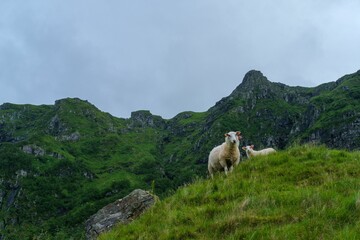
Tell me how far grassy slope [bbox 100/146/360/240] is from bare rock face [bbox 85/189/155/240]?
1731 mm

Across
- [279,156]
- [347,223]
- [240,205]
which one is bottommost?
[347,223]

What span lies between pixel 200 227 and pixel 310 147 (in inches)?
→ 325

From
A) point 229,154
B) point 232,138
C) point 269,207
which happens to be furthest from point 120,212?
point 269,207

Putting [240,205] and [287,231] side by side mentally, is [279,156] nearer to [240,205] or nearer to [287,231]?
[240,205]

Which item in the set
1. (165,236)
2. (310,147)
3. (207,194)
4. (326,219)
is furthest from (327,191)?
(310,147)

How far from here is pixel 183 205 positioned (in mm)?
10562

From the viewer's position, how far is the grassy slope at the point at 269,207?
298 inches

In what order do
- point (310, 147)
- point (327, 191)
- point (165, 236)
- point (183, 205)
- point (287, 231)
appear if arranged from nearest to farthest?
1. point (287, 231)
2. point (165, 236)
3. point (327, 191)
4. point (183, 205)
5. point (310, 147)

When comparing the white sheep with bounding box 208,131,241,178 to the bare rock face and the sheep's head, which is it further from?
the bare rock face

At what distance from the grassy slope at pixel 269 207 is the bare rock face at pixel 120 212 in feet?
5.68

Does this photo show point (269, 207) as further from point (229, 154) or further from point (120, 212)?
point (229, 154)

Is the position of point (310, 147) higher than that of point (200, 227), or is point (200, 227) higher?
point (310, 147)

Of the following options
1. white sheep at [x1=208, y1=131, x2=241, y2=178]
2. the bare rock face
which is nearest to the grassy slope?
the bare rock face

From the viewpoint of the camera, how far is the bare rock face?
1283 cm
